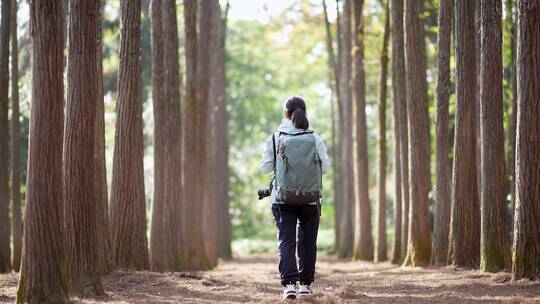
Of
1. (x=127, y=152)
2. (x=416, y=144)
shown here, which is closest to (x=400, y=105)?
(x=416, y=144)

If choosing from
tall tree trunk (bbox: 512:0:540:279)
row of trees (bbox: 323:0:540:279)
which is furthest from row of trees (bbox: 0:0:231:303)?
tall tree trunk (bbox: 512:0:540:279)

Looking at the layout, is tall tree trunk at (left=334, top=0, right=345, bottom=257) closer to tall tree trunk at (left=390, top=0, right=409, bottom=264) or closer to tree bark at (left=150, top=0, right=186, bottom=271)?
tall tree trunk at (left=390, top=0, right=409, bottom=264)

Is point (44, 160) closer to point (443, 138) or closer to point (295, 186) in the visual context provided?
point (295, 186)

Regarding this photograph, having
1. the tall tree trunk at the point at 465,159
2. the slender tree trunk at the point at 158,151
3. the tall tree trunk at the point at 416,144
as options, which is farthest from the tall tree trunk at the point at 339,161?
the tall tree trunk at the point at 465,159

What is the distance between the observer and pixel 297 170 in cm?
940

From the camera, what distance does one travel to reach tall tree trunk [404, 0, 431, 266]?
1666 cm

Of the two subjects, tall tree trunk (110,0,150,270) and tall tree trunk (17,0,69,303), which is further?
tall tree trunk (110,0,150,270)

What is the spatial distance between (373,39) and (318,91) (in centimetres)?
2724

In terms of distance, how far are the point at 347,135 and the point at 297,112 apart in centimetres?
1811

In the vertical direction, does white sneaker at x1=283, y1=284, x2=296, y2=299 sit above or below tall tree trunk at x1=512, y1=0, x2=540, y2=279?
below

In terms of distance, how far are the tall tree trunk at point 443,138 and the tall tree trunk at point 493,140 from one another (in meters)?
2.81

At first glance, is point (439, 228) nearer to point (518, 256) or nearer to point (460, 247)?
point (460, 247)

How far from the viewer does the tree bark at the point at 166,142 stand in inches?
650

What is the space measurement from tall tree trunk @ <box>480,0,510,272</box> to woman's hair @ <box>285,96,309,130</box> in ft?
12.6
